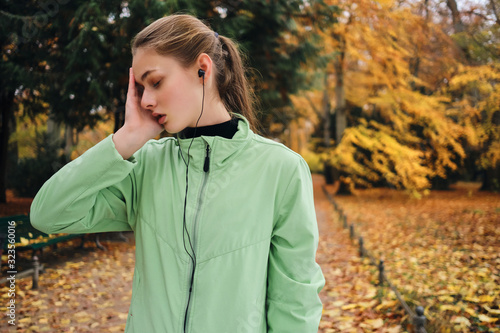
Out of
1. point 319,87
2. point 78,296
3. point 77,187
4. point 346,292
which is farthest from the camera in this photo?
point 319,87

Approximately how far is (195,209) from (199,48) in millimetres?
633

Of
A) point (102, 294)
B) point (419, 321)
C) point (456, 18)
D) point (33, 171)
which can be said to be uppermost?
point (456, 18)

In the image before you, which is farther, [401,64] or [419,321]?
[401,64]

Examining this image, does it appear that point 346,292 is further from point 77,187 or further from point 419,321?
point 77,187

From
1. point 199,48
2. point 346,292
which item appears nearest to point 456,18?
point 346,292

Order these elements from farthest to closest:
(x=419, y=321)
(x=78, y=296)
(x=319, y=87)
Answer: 1. (x=319, y=87)
2. (x=78, y=296)
3. (x=419, y=321)

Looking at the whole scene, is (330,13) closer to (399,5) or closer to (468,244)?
(399,5)

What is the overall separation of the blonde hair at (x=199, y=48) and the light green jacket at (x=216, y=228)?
0.28 m

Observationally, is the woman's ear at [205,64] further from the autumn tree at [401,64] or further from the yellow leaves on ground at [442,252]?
the autumn tree at [401,64]

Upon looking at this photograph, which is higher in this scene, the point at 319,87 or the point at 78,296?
the point at 319,87

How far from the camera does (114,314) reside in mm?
4527

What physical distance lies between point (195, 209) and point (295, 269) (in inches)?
17.0

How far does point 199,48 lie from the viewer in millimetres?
1474

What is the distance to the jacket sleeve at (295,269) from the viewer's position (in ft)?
4.43
